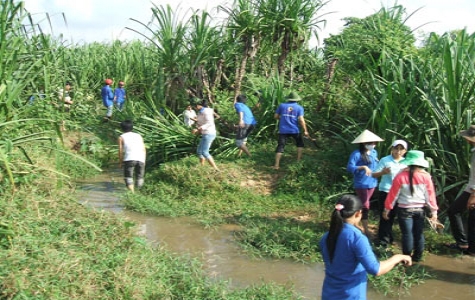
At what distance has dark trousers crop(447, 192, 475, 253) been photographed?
6090 millimetres

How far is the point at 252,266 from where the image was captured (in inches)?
228

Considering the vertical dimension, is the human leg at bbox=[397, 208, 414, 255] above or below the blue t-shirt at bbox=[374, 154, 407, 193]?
below

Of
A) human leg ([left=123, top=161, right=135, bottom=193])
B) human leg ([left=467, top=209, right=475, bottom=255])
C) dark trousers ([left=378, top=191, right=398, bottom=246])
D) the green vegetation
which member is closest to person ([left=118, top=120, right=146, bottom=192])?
human leg ([left=123, top=161, right=135, bottom=193])

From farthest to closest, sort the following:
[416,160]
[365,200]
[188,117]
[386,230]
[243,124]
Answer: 1. [188,117]
2. [243,124]
3. [365,200]
4. [386,230]
5. [416,160]

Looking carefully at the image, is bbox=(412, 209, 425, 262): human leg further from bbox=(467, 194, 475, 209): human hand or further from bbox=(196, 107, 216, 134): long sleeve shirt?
bbox=(196, 107, 216, 134): long sleeve shirt

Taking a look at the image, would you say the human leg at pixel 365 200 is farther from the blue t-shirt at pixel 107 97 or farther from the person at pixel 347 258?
the blue t-shirt at pixel 107 97

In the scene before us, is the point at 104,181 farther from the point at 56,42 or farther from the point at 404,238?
the point at 404,238

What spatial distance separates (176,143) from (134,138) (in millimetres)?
1879

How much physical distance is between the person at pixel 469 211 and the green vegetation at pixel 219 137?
322 mm

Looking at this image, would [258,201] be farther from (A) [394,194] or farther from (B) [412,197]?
(B) [412,197]

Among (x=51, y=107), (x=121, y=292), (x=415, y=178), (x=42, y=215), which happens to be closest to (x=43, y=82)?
(x=51, y=107)

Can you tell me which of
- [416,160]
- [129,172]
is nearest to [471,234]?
[416,160]

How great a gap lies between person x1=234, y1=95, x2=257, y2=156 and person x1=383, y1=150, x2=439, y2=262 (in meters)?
4.30

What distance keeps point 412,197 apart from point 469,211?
0.92 m
